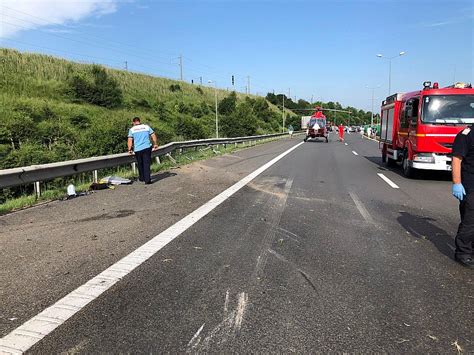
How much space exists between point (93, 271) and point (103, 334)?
1.48 metres

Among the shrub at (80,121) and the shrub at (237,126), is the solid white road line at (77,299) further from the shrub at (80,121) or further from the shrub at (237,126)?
the shrub at (237,126)

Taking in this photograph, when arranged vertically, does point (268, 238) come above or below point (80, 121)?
below

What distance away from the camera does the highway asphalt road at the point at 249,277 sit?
325 centimetres

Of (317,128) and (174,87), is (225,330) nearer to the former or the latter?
(317,128)

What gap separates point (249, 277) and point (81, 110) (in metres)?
32.9

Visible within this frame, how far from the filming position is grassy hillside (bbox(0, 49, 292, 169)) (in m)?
19.7

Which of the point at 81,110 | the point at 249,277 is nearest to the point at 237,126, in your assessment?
the point at 81,110

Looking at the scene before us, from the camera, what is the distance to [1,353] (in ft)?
9.80

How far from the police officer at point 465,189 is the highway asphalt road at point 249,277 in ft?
0.68

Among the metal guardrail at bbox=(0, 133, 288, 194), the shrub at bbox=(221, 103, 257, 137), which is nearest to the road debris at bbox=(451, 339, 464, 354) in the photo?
the metal guardrail at bbox=(0, 133, 288, 194)

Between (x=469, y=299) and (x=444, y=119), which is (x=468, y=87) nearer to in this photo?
(x=444, y=119)

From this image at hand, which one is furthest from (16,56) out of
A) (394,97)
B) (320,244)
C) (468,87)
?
(320,244)

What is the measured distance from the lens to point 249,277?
4.48 metres

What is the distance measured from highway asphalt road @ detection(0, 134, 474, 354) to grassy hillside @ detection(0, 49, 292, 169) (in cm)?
1016
